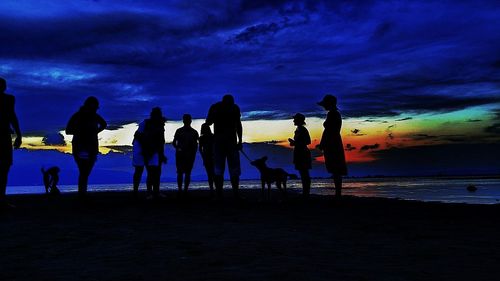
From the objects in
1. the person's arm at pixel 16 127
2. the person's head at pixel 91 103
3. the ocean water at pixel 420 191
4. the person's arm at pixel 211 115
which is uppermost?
the person's head at pixel 91 103

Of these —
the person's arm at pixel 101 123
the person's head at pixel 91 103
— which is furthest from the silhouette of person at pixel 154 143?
the person's head at pixel 91 103

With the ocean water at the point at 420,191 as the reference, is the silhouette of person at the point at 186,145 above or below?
above

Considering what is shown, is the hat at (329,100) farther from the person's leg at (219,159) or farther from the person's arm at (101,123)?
the person's arm at (101,123)

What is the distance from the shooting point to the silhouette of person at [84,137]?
399 inches

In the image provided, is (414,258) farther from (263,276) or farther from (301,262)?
(263,276)

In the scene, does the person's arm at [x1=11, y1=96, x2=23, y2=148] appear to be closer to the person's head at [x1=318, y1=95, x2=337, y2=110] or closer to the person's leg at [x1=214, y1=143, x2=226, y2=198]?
the person's leg at [x1=214, y1=143, x2=226, y2=198]

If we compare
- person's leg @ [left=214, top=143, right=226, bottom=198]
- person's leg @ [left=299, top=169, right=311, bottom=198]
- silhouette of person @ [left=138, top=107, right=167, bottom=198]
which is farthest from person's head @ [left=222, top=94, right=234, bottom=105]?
person's leg @ [left=299, top=169, right=311, bottom=198]

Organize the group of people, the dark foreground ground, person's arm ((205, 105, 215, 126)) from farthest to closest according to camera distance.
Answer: person's arm ((205, 105, 215, 126)), the group of people, the dark foreground ground

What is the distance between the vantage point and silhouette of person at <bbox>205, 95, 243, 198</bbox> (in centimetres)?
1066

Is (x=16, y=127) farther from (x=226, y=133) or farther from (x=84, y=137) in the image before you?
(x=226, y=133)

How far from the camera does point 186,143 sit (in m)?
12.3

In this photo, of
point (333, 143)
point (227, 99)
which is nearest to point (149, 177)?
point (227, 99)

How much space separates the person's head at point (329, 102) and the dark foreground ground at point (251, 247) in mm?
2861

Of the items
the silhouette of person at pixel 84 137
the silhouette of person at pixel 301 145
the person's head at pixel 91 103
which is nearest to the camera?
the silhouette of person at pixel 84 137
